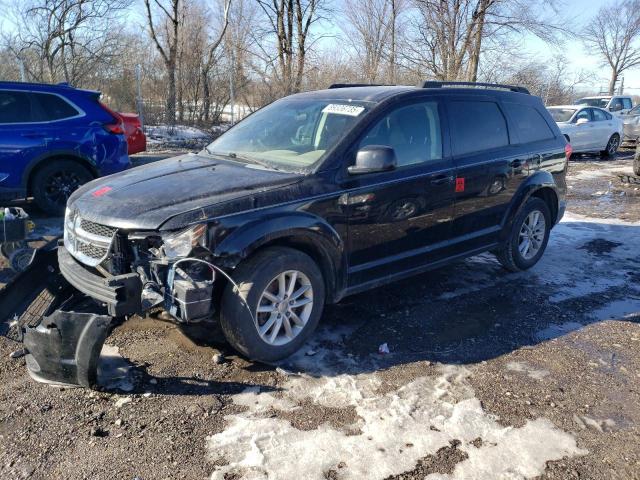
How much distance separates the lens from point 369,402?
3.26 metres

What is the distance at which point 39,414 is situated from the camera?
3.08 m

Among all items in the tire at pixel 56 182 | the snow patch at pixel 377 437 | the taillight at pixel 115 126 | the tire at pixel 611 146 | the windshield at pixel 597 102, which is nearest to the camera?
the snow patch at pixel 377 437

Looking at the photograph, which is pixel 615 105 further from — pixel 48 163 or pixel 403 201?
pixel 48 163

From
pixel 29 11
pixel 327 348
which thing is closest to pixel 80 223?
pixel 327 348

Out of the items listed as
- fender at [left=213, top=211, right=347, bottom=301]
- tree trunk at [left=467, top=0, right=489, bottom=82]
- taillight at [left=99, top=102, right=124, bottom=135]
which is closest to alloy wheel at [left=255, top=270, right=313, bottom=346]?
fender at [left=213, top=211, right=347, bottom=301]

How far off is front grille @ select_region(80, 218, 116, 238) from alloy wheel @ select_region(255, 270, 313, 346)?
1047 millimetres

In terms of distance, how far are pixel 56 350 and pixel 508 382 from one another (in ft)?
9.37

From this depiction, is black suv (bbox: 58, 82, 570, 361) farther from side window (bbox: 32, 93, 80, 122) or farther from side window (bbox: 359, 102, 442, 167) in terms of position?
side window (bbox: 32, 93, 80, 122)

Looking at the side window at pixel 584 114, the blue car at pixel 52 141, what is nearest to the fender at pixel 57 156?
the blue car at pixel 52 141

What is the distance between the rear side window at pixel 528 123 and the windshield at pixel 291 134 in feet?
6.75

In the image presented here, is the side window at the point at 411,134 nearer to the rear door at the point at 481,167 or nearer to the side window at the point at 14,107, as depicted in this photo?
the rear door at the point at 481,167

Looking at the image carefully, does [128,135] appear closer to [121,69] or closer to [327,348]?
[327,348]

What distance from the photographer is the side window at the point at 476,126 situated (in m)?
4.74

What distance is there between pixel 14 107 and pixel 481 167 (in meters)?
6.13
